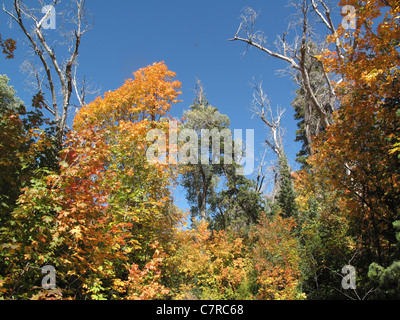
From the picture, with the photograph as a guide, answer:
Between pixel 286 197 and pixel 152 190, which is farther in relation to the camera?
pixel 286 197

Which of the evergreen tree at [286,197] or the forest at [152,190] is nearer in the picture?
the forest at [152,190]

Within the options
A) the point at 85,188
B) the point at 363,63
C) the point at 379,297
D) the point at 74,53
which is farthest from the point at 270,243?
the point at 74,53

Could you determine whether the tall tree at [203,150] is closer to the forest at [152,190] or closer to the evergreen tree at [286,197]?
the evergreen tree at [286,197]

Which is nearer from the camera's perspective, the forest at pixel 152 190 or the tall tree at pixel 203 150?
the forest at pixel 152 190

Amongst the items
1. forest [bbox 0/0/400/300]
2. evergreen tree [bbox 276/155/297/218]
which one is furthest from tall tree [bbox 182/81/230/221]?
forest [bbox 0/0/400/300]

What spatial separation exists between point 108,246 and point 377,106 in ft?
18.5

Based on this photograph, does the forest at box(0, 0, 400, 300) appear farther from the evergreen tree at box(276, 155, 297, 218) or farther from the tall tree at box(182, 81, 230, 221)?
the tall tree at box(182, 81, 230, 221)

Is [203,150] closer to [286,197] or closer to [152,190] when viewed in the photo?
[286,197]

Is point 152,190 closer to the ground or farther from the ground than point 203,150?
closer to the ground

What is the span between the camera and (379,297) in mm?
4488

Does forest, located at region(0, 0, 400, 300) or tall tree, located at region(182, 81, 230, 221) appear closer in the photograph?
forest, located at region(0, 0, 400, 300)

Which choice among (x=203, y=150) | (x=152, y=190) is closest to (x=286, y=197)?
(x=203, y=150)

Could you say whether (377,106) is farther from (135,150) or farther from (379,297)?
(135,150)

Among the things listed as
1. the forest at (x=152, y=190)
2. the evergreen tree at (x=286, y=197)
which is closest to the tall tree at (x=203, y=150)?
the evergreen tree at (x=286, y=197)
